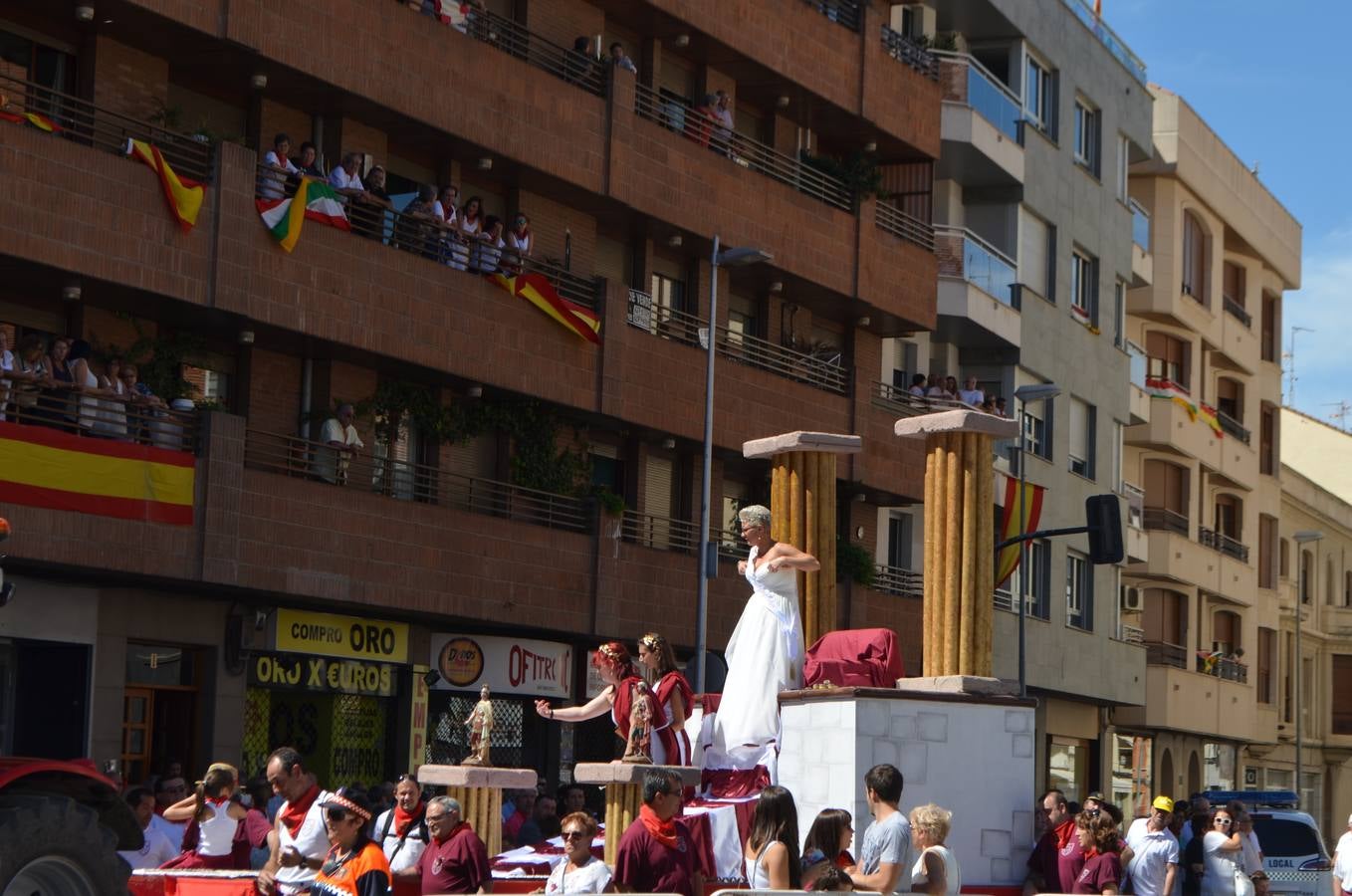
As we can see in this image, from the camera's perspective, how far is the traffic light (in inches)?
1211

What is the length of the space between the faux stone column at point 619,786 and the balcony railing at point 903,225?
26242mm

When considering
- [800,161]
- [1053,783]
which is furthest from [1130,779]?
[800,161]

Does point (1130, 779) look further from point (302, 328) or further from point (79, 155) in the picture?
point (79, 155)

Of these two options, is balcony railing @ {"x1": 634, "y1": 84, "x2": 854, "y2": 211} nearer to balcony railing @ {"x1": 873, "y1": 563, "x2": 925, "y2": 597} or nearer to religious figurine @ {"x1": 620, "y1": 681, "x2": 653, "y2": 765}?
balcony railing @ {"x1": 873, "y1": 563, "x2": 925, "y2": 597}

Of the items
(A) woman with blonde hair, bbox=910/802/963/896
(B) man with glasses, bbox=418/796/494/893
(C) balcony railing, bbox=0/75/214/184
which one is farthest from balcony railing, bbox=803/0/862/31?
(A) woman with blonde hair, bbox=910/802/963/896

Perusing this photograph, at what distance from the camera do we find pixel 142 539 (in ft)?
84.2

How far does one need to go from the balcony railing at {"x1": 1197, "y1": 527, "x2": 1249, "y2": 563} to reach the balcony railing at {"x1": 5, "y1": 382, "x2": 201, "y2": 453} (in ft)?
126

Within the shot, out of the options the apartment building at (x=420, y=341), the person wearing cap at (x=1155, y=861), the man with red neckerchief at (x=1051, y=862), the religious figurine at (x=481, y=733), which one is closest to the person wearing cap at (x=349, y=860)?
the religious figurine at (x=481, y=733)

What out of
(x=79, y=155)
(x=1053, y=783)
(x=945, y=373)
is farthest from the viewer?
(x=1053, y=783)

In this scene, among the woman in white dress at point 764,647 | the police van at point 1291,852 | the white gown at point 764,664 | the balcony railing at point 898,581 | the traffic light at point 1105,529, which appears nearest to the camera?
the woman in white dress at point 764,647

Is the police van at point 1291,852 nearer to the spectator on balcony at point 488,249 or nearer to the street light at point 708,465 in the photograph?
the street light at point 708,465

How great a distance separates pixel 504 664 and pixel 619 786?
683 inches

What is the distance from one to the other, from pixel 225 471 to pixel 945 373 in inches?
866

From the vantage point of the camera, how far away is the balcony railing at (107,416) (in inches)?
974
